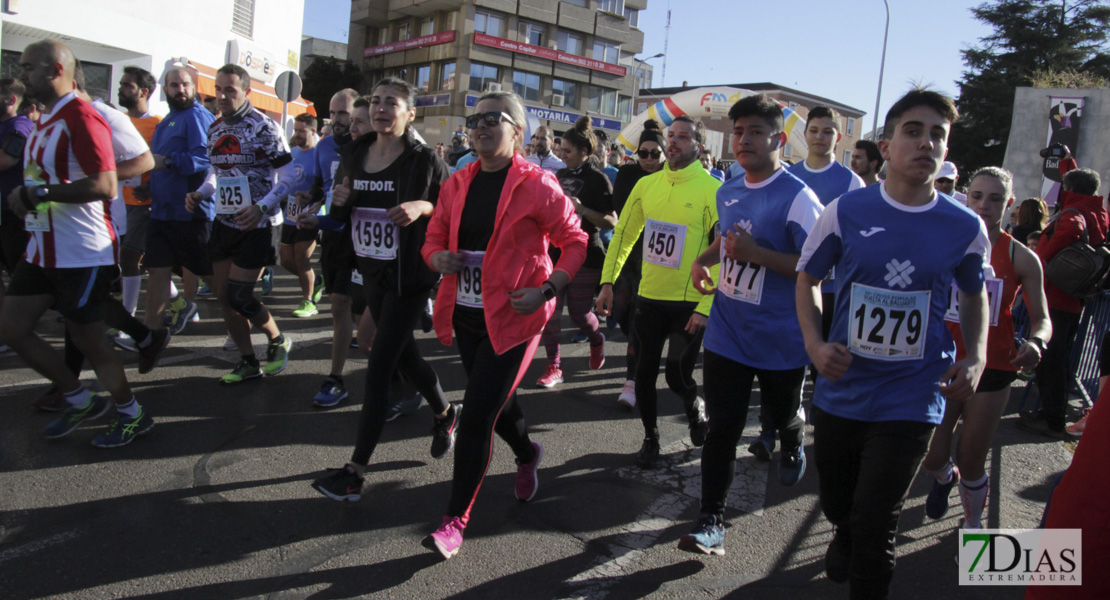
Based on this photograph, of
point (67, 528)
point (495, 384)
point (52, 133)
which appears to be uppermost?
point (52, 133)

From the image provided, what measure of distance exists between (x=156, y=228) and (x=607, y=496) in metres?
4.23

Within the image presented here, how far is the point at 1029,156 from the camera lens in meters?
23.5

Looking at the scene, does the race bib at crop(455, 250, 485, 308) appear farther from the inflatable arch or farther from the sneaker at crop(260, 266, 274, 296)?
the inflatable arch

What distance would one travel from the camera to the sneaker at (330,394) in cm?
512

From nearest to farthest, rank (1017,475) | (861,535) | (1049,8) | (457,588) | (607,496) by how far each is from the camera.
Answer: (861,535)
(457,588)
(607,496)
(1017,475)
(1049,8)

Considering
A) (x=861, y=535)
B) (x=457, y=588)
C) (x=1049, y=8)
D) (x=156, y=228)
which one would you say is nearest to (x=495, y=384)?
(x=457, y=588)

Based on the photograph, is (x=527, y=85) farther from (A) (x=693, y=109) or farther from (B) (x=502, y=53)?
(A) (x=693, y=109)

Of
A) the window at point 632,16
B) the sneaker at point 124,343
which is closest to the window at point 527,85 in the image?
the window at point 632,16

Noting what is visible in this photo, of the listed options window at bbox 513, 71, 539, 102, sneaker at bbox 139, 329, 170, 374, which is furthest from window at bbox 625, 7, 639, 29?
sneaker at bbox 139, 329, 170, 374

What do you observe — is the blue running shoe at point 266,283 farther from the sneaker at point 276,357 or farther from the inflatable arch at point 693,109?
the inflatable arch at point 693,109

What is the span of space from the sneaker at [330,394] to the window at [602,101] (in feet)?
164

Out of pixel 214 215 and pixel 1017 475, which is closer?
pixel 1017 475

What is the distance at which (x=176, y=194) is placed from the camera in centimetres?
591

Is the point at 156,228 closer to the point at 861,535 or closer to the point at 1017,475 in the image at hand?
the point at 861,535
